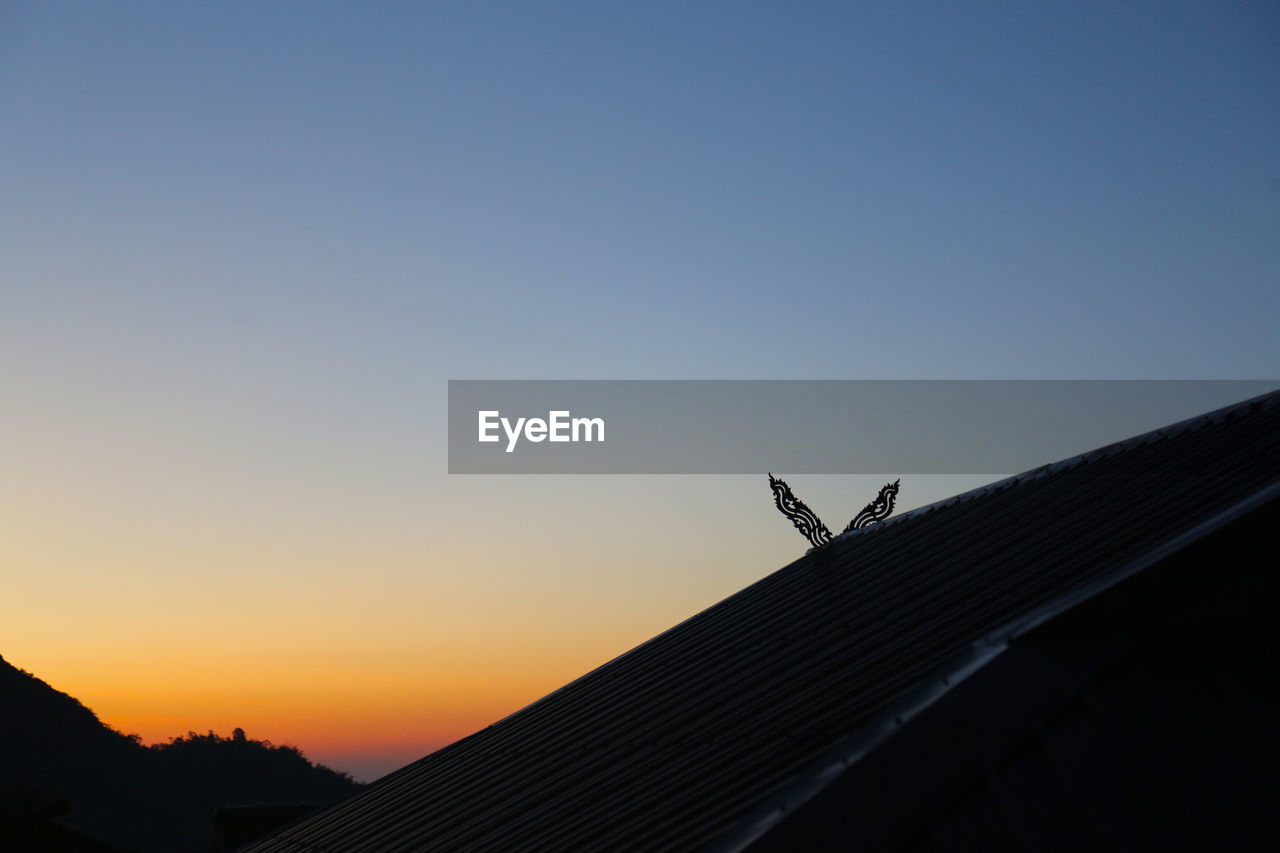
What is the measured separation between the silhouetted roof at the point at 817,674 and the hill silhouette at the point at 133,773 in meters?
96.5

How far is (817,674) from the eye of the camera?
11.1 meters

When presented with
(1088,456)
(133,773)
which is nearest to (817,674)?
(1088,456)

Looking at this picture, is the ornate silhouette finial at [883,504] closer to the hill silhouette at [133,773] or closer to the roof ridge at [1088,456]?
the roof ridge at [1088,456]

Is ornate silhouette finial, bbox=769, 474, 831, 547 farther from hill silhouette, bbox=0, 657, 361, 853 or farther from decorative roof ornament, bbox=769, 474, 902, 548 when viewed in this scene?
hill silhouette, bbox=0, 657, 361, 853

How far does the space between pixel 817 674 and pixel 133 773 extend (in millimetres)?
125416

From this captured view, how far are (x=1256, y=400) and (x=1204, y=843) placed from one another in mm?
9489

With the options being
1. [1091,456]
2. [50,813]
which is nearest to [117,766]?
[50,813]

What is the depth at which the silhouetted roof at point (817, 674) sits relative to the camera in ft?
26.2

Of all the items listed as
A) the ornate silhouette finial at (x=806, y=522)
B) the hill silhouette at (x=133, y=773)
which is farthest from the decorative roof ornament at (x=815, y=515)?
the hill silhouette at (x=133, y=773)

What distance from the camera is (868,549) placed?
1778 cm

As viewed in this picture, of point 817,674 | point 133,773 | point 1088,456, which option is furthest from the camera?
point 133,773

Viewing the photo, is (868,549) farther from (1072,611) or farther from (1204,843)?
(1204,843)

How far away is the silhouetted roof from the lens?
7.98 meters

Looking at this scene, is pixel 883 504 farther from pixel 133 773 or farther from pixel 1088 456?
pixel 133 773
